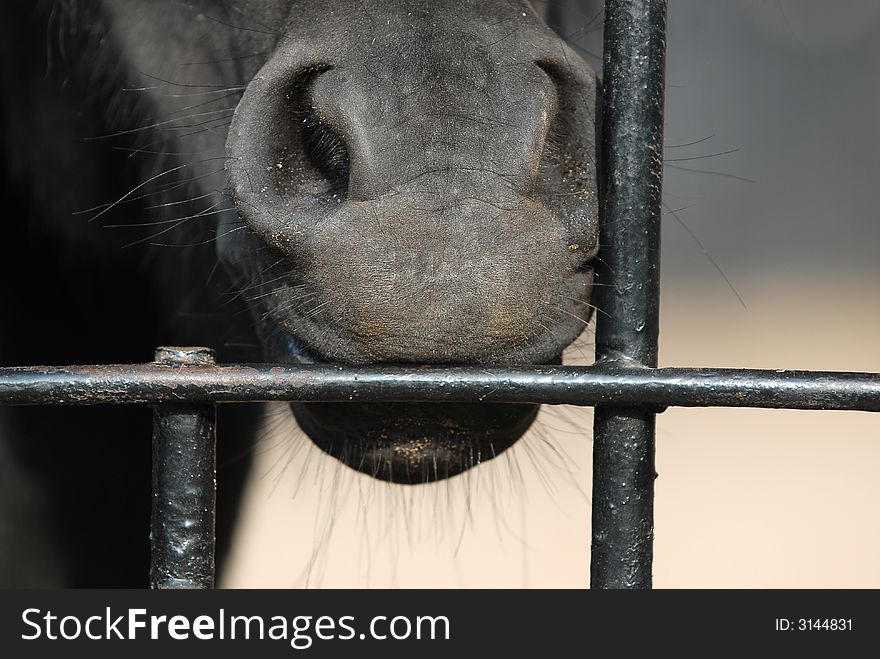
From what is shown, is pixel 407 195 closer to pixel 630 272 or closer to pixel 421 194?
pixel 421 194

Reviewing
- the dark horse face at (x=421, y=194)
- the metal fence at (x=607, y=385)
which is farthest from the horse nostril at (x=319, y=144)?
the metal fence at (x=607, y=385)

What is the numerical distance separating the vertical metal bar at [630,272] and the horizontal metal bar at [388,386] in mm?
40

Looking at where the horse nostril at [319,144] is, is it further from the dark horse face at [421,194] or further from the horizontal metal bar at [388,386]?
the horizontal metal bar at [388,386]

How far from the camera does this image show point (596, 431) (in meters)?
0.46

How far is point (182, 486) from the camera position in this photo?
430 mm

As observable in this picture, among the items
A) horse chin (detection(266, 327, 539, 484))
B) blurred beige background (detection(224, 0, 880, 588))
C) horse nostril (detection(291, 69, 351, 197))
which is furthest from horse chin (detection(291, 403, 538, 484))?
blurred beige background (detection(224, 0, 880, 588))

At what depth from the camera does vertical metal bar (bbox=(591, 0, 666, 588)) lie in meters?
0.45

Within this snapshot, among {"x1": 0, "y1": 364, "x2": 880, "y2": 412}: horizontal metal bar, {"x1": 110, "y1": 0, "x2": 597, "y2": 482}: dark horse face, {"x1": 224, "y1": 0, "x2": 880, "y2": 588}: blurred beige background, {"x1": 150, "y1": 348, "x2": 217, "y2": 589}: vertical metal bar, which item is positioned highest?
{"x1": 224, "y1": 0, "x2": 880, "y2": 588}: blurred beige background

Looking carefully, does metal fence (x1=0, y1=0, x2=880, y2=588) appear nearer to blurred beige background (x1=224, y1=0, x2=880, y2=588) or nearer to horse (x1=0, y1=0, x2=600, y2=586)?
horse (x1=0, y1=0, x2=600, y2=586)

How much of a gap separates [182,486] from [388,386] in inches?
4.3

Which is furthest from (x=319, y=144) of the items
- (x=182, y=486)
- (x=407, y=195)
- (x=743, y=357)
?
(x=743, y=357)

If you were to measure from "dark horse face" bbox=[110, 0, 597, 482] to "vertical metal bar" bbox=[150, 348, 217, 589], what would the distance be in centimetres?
7

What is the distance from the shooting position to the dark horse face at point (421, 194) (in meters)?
0.42

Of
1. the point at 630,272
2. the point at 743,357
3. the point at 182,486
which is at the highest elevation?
the point at 743,357
